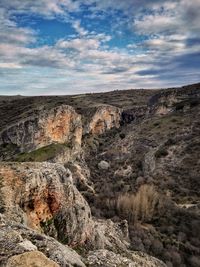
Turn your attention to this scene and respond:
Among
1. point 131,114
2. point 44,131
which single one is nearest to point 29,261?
point 44,131

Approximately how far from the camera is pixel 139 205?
56875mm

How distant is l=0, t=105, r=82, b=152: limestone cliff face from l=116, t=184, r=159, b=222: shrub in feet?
83.9

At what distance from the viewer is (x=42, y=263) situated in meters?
10.9

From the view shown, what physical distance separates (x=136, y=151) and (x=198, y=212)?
3834cm

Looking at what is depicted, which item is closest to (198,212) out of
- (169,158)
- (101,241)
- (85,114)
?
(169,158)

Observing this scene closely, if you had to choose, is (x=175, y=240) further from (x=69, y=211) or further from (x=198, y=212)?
(x=69, y=211)

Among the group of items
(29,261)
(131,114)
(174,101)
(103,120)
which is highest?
(174,101)

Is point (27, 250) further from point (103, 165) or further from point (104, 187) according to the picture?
point (103, 165)

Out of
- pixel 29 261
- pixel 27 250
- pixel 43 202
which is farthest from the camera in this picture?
pixel 43 202

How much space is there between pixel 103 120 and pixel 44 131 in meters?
46.1

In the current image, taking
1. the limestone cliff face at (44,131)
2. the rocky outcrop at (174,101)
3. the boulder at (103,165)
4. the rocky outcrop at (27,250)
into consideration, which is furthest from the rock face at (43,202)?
the rocky outcrop at (174,101)

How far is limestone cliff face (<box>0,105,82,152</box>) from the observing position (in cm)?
7806

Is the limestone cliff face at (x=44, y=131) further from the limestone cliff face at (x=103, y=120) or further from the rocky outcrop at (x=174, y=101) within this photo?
the rocky outcrop at (x=174, y=101)

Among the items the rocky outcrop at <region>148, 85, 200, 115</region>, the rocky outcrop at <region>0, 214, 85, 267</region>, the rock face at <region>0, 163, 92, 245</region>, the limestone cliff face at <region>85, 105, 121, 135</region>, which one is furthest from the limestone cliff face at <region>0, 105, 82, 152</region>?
the rocky outcrop at <region>0, 214, 85, 267</region>
